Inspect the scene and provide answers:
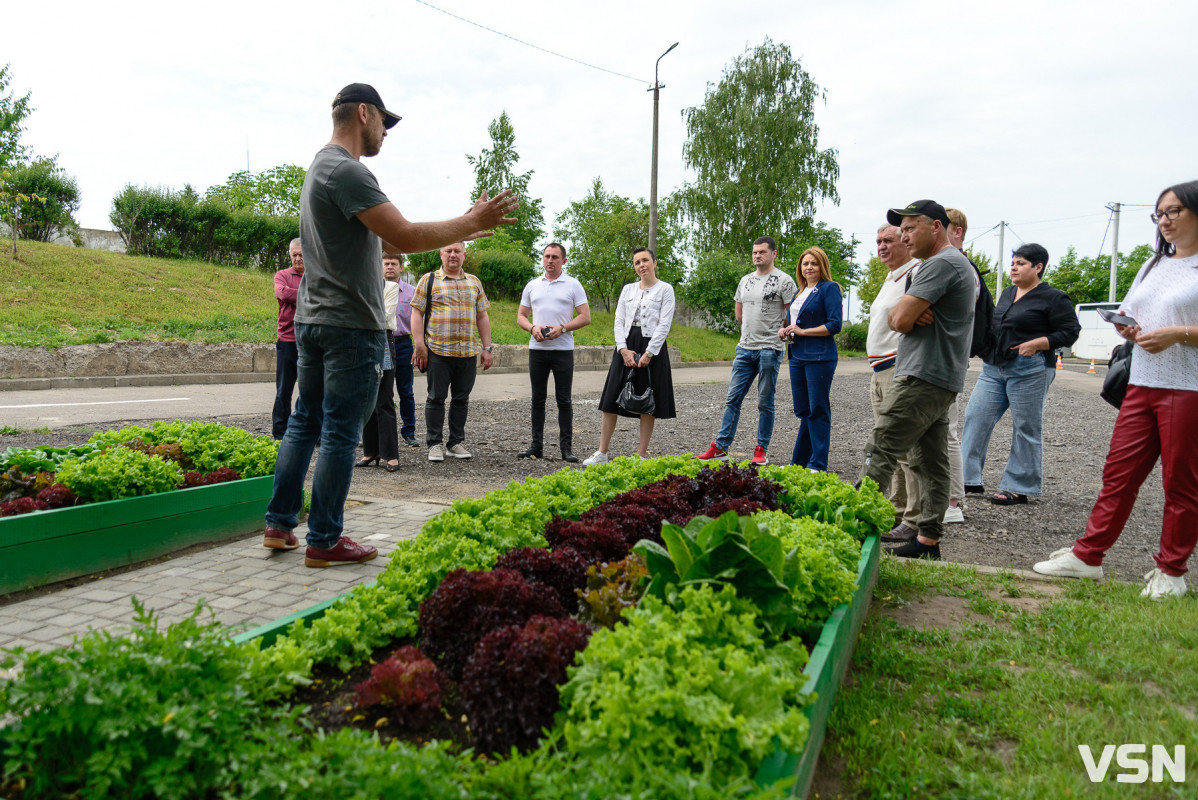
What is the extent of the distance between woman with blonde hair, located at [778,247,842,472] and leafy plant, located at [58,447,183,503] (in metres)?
4.84

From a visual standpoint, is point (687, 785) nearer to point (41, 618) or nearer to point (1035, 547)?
point (41, 618)

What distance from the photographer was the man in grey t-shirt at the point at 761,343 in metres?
7.58

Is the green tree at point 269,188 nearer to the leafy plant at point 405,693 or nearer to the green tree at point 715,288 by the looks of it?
the green tree at point 715,288

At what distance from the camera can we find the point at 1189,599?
387 cm

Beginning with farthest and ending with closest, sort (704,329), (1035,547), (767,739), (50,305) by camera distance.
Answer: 1. (704,329)
2. (50,305)
3. (1035,547)
4. (767,739)

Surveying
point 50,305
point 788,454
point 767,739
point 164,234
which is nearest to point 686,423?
point 788,454

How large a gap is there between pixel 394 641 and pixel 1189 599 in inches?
149

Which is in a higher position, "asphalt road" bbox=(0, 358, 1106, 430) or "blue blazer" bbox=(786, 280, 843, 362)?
"blue blazer" bbox=(786, 280, 843, 362)

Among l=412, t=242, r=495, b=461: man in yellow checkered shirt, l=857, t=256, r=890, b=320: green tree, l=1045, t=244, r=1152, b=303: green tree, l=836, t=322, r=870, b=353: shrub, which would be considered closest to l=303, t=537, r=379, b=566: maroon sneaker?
l=412, t=242, r=495, b=461: man in yellow checkered shirt

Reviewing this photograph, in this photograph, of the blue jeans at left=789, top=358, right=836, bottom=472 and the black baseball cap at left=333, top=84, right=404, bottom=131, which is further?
the blue jeans at left=789, top=358, right=836, bottom=472

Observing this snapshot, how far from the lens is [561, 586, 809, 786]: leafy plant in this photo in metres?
1.76

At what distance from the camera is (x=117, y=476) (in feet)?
14.0

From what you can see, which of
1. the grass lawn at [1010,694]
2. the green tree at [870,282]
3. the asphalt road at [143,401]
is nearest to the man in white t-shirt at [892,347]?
the grass lawn at [1010,694]

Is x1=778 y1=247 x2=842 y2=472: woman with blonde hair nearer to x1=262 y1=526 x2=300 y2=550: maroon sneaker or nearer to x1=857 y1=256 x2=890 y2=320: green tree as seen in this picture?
x1=262 y1=526 x2=300 y2=550: maroon sneaker
